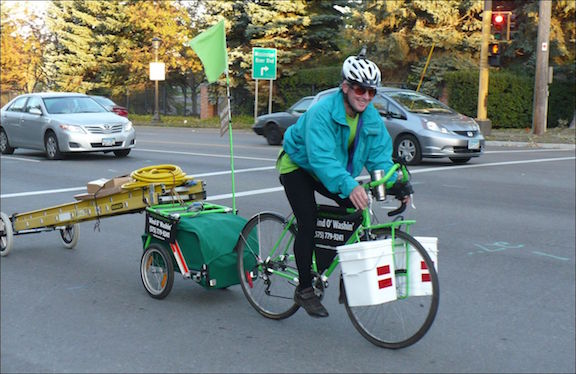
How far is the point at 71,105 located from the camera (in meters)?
Answer: 17.3

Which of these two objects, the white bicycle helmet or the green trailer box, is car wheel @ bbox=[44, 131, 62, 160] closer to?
the green trailer box

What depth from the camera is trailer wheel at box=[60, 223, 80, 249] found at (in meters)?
7.29

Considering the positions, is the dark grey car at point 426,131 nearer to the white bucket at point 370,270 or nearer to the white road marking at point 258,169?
the white road marking at point 258,169

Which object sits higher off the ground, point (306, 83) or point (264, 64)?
point (264, 64)

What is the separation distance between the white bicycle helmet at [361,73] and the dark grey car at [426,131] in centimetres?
1040

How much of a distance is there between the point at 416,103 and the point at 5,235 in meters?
11.0

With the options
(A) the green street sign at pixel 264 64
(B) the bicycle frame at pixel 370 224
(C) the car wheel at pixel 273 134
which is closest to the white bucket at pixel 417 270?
(B) the bicycle frame at pixel 370 224

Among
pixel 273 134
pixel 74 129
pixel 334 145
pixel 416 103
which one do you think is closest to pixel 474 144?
pixel 416 103

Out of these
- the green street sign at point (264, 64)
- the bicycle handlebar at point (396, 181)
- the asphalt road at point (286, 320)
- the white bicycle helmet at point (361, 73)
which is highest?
the green street sign at point (264, 64)

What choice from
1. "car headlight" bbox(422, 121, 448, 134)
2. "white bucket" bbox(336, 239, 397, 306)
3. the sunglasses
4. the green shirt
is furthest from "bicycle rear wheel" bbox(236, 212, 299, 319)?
"car headlight" bbox(422, 121, 448, 134)

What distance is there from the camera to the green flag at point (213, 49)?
6.18 m

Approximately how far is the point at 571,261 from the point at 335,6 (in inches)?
1279

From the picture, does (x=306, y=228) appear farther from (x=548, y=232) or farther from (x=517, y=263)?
(x=548, y=232)

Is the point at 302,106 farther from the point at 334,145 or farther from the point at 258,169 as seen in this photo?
the point at 334,145
